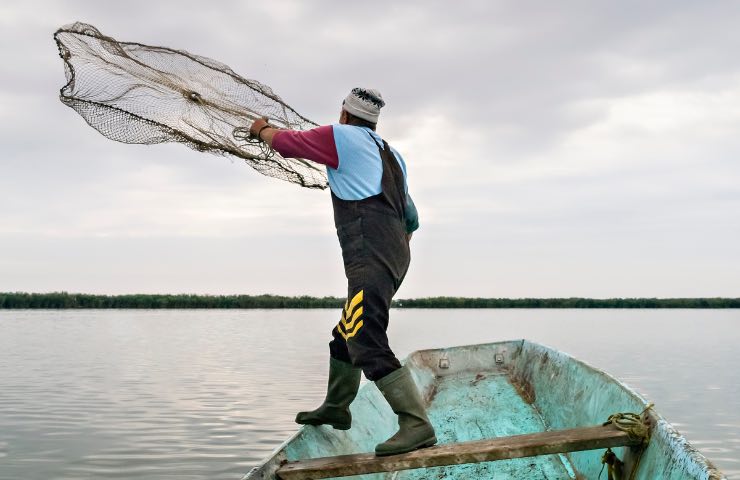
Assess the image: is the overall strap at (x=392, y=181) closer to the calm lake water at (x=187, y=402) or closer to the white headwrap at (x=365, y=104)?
the white headwrap at (x=365, y=104)

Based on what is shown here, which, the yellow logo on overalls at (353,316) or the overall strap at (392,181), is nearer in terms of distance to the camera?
the yellow logo on overalls at (353,316)

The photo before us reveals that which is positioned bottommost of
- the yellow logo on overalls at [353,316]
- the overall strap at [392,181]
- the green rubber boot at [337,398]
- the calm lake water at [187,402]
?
the calm lake water at [187,402]

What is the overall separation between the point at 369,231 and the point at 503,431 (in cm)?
366

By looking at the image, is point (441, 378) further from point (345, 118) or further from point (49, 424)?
point (49, 424)

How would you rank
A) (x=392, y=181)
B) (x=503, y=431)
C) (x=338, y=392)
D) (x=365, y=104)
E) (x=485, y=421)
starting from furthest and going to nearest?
(x=485, y=421) → (x=503, y=431) → (x=338, y=392) → (x=365, y=104) → (x=392, y=181)

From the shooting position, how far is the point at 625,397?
484 cm

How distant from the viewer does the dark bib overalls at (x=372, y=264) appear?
12.6ft

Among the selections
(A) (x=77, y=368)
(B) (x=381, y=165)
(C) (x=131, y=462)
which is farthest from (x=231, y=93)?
(A) (x=77, y=368)

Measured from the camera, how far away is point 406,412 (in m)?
3.81

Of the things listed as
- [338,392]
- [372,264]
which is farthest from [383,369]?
[338,392]

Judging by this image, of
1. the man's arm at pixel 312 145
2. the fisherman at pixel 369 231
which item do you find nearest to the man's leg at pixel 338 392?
the fisherman at pixel 369 231

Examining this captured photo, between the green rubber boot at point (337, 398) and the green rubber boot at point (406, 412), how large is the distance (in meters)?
0.76

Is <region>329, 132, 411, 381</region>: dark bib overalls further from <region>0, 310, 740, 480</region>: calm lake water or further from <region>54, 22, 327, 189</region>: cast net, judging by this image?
<region>0, 310, 740, 480</region>: calm lake water

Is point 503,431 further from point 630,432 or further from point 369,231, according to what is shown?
point 369,231
